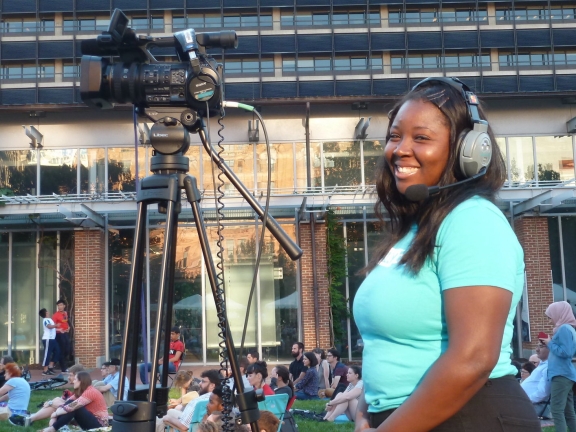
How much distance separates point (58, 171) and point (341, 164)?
7883mm

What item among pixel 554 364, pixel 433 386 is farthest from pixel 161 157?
pixel 554 364

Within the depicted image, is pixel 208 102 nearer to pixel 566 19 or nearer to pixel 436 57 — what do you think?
pixel 436 57

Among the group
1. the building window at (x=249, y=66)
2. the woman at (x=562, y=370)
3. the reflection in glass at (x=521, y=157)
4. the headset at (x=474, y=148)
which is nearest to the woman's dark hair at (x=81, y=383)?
the woman at (x=562, y=370)

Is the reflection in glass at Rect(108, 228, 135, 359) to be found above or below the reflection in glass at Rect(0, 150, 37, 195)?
below

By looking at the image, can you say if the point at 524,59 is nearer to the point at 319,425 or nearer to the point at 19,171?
the point at 319,425

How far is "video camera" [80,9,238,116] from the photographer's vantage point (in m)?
2.68

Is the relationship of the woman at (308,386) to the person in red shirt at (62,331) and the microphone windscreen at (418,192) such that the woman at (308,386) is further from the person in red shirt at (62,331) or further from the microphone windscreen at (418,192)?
the microphone windscreen at (418,192)

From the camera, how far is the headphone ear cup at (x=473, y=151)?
1738 millimetres

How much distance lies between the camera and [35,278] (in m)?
18.8

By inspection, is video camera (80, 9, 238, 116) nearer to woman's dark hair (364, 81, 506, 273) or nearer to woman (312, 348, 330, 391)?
woman's dark hair (364, 81, 506, 273)

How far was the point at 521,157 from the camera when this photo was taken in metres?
19.5

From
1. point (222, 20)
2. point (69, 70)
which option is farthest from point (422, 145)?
point (69, 70)

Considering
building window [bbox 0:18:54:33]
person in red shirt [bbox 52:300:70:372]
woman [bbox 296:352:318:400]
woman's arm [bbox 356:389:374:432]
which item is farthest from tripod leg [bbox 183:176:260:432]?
building window [bbox 0:18:54:33]

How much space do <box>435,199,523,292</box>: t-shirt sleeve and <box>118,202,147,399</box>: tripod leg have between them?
1291 mm
